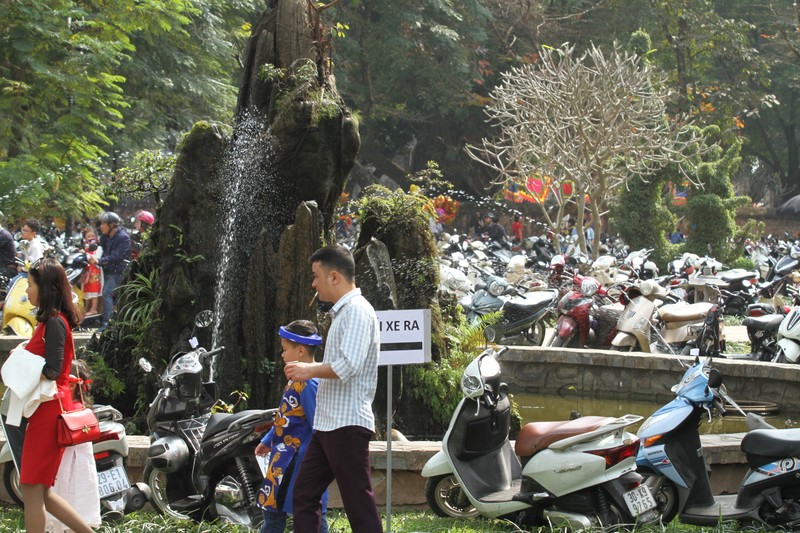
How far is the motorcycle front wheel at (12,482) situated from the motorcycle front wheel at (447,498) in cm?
239

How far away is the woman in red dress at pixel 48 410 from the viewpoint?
16.9 ft

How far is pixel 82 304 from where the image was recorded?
1623 cm

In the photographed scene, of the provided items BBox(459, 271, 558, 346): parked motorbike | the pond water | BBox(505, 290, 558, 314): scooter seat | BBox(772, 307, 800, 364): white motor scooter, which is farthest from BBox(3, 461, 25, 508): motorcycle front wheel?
BBox(505, 290, 558, 314): scooter seat

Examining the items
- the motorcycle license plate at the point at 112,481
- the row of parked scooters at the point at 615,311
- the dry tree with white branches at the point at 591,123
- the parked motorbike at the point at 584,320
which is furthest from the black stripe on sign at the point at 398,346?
the dry tree with white branches at the point at 591,123

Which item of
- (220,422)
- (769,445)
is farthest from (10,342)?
(769,445)

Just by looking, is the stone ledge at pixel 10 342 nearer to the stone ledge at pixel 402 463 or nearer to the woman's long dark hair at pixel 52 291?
the stone ledge at pixel 402 463

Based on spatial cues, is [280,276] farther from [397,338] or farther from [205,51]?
[205,51]

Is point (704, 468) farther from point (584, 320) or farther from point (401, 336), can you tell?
point (584, 320)

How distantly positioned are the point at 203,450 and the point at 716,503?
2.95m

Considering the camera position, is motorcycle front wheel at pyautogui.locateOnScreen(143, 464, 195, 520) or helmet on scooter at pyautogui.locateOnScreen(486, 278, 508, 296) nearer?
motorcycle front wheel at pyautogui.locateOnScreen(143, 464, 195, 520)

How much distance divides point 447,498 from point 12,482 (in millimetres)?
2559

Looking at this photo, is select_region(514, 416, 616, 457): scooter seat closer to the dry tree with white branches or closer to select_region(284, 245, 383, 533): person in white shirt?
select_region(284, 245, 383, 533): person in white shirt

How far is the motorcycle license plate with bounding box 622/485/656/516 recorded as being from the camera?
577cm

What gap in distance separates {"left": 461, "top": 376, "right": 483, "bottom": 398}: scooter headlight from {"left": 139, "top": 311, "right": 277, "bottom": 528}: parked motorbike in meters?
1.14
